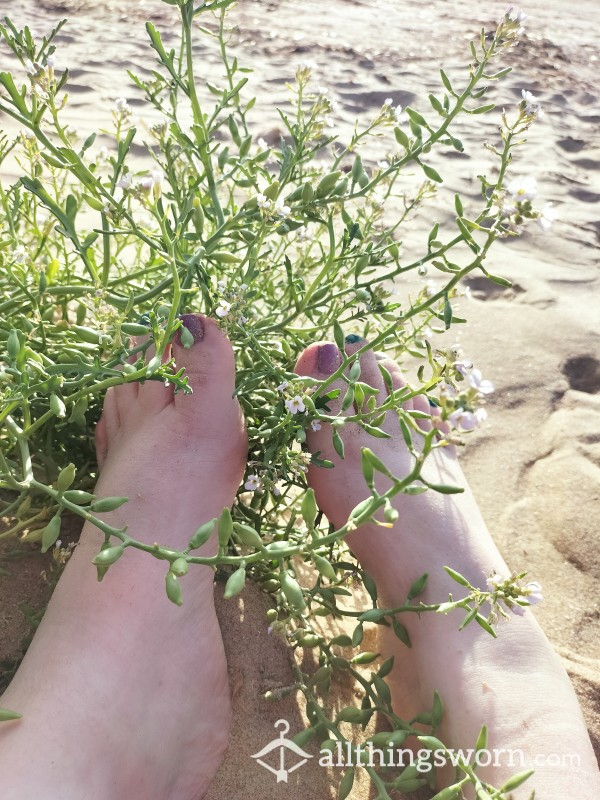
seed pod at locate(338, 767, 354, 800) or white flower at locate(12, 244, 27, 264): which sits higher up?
white flower at locate(12, 244, 27, 264)

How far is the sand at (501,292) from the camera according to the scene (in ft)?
4.22

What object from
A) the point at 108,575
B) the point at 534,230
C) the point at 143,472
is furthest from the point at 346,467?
the point at 534,230

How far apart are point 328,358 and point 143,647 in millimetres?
603

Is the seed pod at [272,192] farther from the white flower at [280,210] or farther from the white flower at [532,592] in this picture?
the white flower at [532,592]

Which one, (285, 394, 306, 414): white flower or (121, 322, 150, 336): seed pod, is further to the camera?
(285, 394, 306, 414): white flower

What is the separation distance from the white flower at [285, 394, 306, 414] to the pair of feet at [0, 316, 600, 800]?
0.83 feet

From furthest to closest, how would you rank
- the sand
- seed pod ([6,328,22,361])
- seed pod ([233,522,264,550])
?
the sand → seed pod ([6,328,22,361]) → seed pod ([233,522,264,550])

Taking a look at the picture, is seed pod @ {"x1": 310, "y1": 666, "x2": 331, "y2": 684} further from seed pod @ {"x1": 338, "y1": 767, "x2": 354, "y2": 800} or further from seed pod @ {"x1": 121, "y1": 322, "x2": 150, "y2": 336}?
seed pod @ {"x1": 121, "y1": 322, "x2": 150, "y2": 336}

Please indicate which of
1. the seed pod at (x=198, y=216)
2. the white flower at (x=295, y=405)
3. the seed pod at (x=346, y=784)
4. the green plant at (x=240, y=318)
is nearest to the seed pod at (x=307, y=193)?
the green plant at (x=240, y=318)

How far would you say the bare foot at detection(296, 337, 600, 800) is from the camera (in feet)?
3.66

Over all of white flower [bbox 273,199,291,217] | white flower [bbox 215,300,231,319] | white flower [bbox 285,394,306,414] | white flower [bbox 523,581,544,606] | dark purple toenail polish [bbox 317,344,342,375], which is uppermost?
white flower [bbox 273,199,291,217]

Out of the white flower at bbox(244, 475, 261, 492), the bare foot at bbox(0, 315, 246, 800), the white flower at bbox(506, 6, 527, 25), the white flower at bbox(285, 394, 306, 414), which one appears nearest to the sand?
the bare foot at bbox(0, 315, 246, 800)

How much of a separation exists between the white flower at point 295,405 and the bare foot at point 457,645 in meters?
0.33

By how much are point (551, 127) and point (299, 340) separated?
2.19 m
